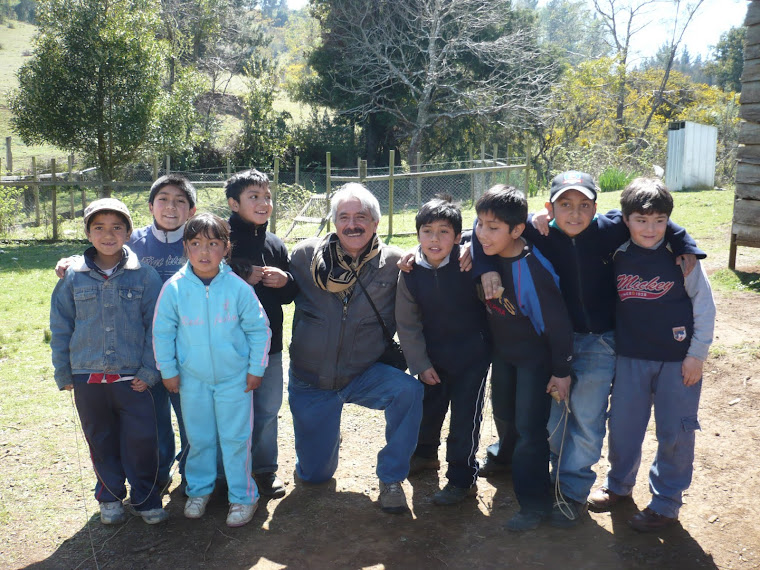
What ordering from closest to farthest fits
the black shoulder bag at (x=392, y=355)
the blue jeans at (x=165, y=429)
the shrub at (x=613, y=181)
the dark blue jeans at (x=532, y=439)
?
the dark blue jeans at (x=532, y=439) → the blue jeans at (x=165, y=429) → the black shoulder bag at (x=392, y=355) → the shrub at (x=613, y=181)

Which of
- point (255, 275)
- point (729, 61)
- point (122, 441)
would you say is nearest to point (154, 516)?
point (122, 441)

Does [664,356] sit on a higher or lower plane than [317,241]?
lower

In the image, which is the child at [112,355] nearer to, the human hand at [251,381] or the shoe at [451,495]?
the human hand at [251,381]

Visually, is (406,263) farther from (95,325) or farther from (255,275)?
(95,325)

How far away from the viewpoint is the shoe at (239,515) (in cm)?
329

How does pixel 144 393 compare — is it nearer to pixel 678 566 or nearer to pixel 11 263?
pixel 678 566

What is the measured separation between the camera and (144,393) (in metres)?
3.33

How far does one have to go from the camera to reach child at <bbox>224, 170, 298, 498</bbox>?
3.53 metres

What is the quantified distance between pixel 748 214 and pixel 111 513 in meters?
7.67

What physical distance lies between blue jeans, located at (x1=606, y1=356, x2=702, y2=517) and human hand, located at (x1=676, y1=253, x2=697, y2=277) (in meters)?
0.45

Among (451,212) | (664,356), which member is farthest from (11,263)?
(664,356)

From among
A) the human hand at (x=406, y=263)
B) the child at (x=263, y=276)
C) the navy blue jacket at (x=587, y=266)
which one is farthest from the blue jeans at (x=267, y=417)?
the navy blue jacket at (x=587, y=266)

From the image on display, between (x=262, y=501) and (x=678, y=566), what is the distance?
2089 millimetres

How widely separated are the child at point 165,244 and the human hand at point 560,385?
6.52ft
